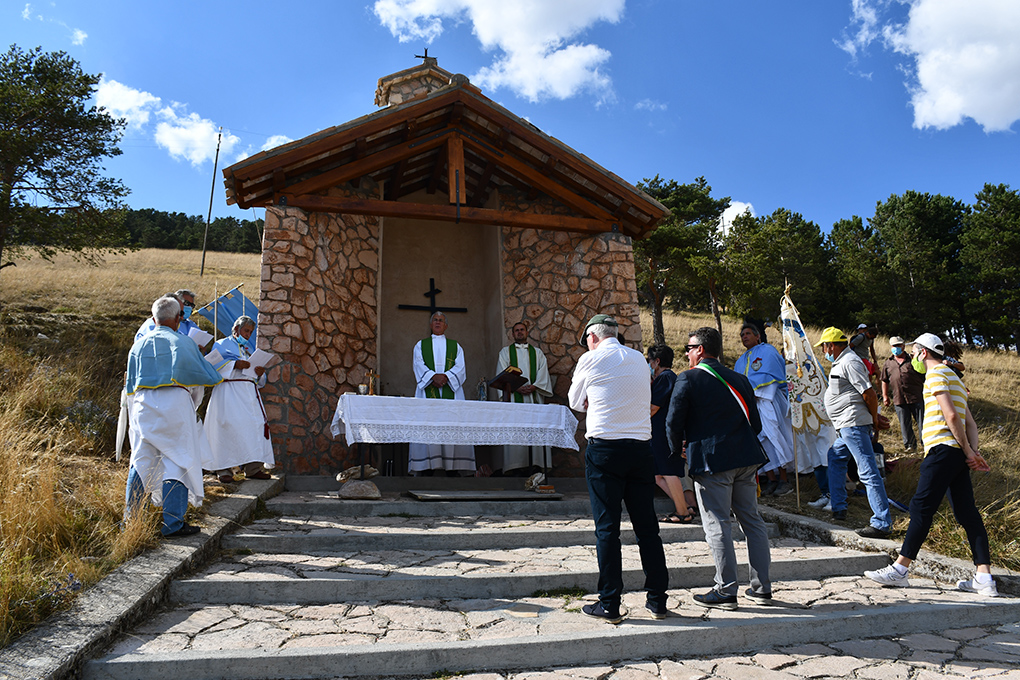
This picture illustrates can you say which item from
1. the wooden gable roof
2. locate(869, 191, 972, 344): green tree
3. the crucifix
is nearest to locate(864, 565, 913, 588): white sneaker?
the wooden gable roof

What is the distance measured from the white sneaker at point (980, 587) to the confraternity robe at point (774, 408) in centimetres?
268

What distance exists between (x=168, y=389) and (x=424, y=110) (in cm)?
499

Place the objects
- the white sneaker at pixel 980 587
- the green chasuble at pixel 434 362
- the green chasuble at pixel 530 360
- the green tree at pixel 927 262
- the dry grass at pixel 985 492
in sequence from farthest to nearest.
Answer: the green tree at pixel 927 262, the green chasuble at pixel 530 360, the green chasuble at pixel 434 362, the dry grass at pixel 985 492, the white sneaker at pixel 980 587

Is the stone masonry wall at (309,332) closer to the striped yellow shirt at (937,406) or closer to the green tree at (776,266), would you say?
the striped yellow shirt at (937,406)

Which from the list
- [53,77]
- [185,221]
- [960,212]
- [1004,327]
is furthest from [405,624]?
[185,221]

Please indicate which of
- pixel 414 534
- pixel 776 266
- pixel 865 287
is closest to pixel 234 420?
pixel 414 534

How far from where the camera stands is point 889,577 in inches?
178

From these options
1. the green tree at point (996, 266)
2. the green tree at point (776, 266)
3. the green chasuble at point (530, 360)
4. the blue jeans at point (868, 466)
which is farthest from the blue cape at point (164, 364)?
the green tree at point (996, 266)

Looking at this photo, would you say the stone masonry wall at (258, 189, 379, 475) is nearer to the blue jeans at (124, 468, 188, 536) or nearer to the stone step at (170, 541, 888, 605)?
the blue jeans at (124, 468, 188, 536)

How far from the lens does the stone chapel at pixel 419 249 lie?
7.84 m

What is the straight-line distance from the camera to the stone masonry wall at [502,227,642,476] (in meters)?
8.87

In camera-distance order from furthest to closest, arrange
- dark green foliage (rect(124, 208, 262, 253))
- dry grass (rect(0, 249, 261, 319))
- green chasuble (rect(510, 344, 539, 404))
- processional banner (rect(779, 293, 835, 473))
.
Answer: dark green foliage (rect(124, 208, 262, 253))
dry grass (rect(0, 249, 261, 319))
green chasuble (rect(510, 344, 539, 404))
processional banner (rect(779, 293, 835, 473))

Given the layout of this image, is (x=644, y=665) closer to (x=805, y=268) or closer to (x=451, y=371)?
(x=451, y=371)

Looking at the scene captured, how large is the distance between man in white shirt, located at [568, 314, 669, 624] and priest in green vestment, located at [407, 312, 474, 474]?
14.3 ft
